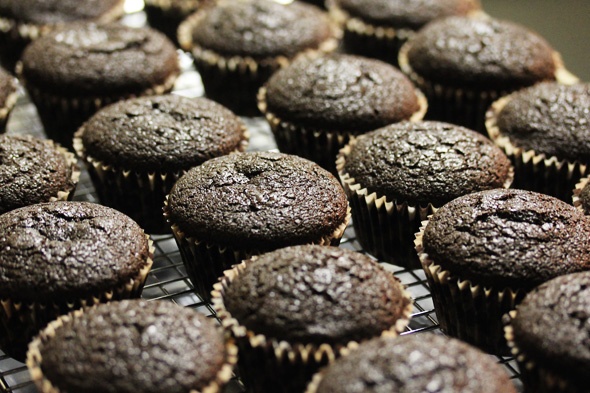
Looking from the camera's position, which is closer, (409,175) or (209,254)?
(209,254)

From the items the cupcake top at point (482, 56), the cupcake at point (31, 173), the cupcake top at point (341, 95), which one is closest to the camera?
the cupcake at point (31, 173)

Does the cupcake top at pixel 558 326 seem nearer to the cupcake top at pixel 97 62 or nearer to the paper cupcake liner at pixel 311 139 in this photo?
the paper cupcake liner at pixel 311 139

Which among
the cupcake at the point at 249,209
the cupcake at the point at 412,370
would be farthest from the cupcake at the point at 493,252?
the cupcake at the point at 412,370

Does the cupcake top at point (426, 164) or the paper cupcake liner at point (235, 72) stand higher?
the cupcake top at point (426, 164)

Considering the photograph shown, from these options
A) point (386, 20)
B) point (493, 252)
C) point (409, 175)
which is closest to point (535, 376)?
point (493, 252)

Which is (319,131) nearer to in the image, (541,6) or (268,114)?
(268,114)

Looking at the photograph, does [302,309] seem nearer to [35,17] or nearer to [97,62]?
[97,62]
